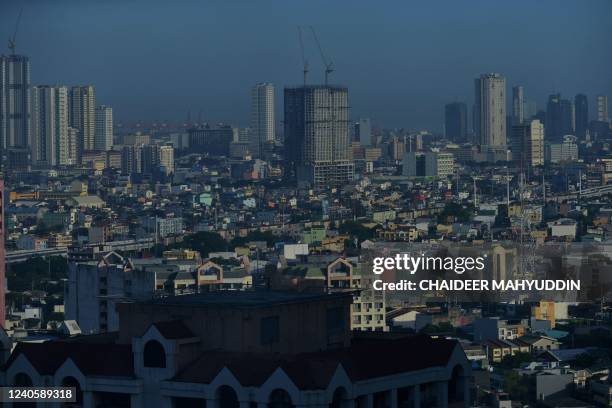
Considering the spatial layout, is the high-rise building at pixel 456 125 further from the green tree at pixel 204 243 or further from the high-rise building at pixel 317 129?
the green tree at pixel 204 243

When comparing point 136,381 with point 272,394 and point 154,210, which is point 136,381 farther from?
point 154,210

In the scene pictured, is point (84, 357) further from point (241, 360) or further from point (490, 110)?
point (490, 110)

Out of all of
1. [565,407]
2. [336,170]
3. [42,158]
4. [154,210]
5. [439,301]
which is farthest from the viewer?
[42,158]

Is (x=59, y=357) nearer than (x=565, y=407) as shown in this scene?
Yes

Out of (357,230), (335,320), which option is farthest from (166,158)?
(335,320)

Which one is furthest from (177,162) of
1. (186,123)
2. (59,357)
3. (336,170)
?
(59,357)

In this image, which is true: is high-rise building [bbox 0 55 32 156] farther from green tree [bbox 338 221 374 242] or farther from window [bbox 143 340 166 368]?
window [bbox 143 340 166 368]
